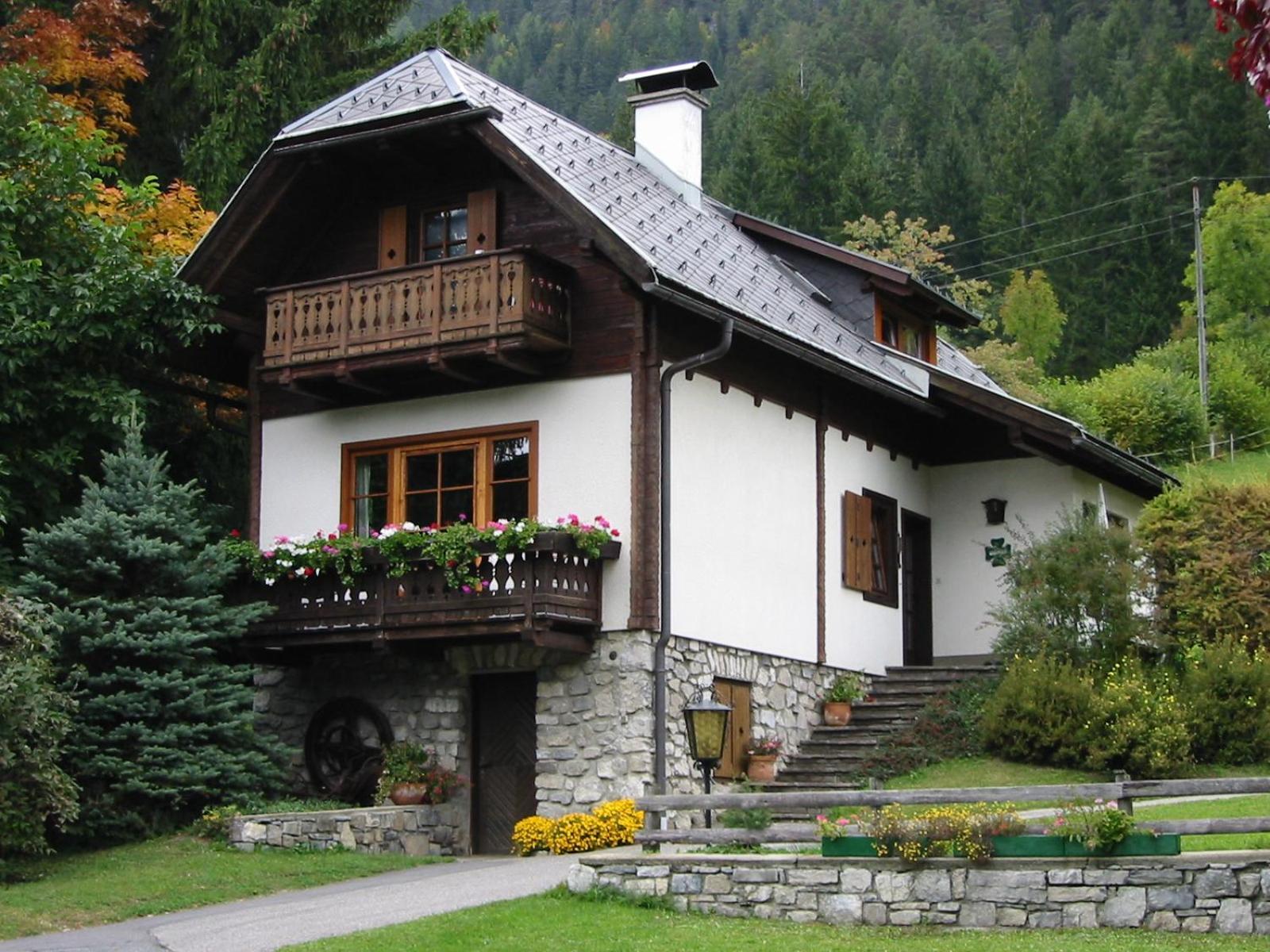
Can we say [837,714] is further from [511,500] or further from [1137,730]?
[511,500]

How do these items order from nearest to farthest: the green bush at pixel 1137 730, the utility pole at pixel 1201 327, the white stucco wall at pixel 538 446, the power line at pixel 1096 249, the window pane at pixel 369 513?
the white stucco wall at pixel 538 446, the green bush at pixel 1137 730, the window pane at pixel 369 513, the utility pole at pixel 1201 327, the power line at pixel 1096 249

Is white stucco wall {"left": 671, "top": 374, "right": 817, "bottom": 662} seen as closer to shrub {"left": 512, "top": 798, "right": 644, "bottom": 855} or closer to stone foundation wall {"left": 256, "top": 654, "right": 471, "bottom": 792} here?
shrub {"left": 512, "top": 798, "right": 644, "bottom": 855}

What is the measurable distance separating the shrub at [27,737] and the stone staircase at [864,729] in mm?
7673

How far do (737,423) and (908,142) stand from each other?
5785 centimetres

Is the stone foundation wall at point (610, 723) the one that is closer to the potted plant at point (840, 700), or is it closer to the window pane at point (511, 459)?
the window pane at point (511, 459)

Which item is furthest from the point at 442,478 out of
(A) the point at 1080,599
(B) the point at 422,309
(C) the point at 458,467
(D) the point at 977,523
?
(D) the point at 977,523

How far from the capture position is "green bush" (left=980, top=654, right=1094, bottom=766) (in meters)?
20.9

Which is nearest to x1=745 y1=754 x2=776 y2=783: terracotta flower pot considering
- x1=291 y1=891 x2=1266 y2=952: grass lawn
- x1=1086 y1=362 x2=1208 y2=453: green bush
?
x1=291 y1=891 x2=1266 y2=952: grass lawn

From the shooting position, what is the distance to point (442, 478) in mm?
21016

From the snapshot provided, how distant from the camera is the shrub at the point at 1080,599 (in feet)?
72.2

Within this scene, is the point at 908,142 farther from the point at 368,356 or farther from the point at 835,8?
the point at 368,356

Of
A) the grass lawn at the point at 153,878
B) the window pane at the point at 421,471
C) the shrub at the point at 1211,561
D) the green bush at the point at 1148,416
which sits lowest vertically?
the grass lawn at the point at 153,878

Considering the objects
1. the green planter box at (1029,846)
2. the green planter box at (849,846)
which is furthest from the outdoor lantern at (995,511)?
the green planter box at (1029,846)

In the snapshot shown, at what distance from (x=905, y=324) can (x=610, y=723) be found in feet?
31.3
